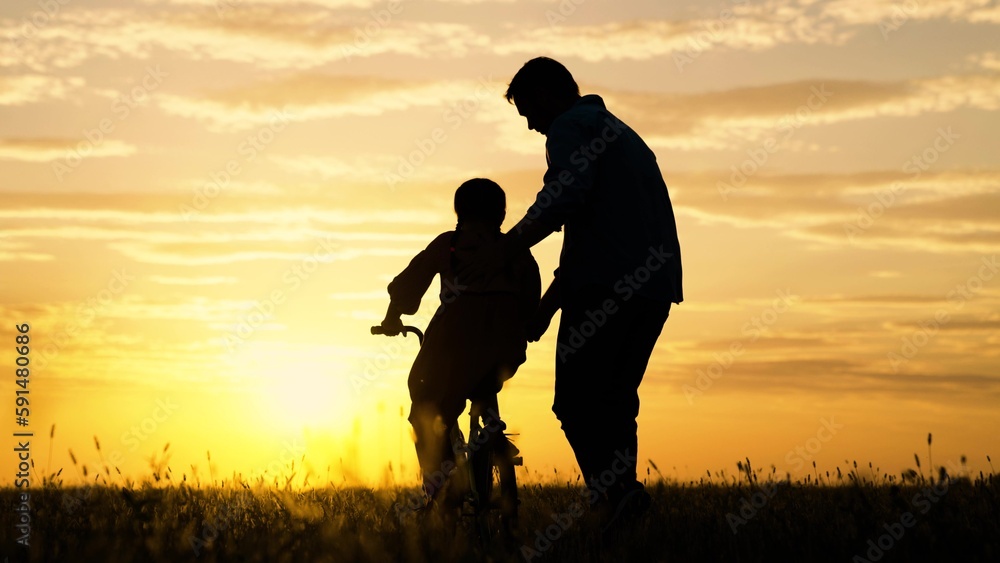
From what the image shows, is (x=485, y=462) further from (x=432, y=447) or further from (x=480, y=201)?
(x=480, y=201)

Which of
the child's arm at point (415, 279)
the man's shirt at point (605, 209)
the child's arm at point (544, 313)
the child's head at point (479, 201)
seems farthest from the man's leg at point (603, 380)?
the child's arm at point (415, 279)

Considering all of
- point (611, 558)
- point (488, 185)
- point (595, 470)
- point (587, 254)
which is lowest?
point (611, 558)

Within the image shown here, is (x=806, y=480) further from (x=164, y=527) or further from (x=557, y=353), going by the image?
(x=164, y=527)

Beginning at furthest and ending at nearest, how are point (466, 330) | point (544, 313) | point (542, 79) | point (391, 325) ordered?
point (391, 325), point (466, 330), point (544, 313), point (542, 79)

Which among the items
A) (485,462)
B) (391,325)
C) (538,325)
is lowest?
(485,462)

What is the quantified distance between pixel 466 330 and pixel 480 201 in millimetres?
782

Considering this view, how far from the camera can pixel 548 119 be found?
6.41 metres

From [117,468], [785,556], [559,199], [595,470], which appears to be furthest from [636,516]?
[117,468]

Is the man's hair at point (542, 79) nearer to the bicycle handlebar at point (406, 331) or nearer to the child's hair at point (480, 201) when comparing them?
the child's hair at point (480, 201)

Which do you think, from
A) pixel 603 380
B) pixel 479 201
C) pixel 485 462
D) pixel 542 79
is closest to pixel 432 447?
pixel 485 462

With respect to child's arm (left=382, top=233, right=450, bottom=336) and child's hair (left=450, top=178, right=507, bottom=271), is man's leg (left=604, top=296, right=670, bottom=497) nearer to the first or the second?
child's hair (left=450, top=178, right=507, bottom=271)

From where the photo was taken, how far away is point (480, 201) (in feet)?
22.1

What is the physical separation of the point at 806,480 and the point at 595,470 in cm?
285

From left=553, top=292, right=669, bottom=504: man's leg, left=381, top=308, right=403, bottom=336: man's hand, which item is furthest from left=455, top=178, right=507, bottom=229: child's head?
left=553, top=292, right=669, bottom=504: man's leg
